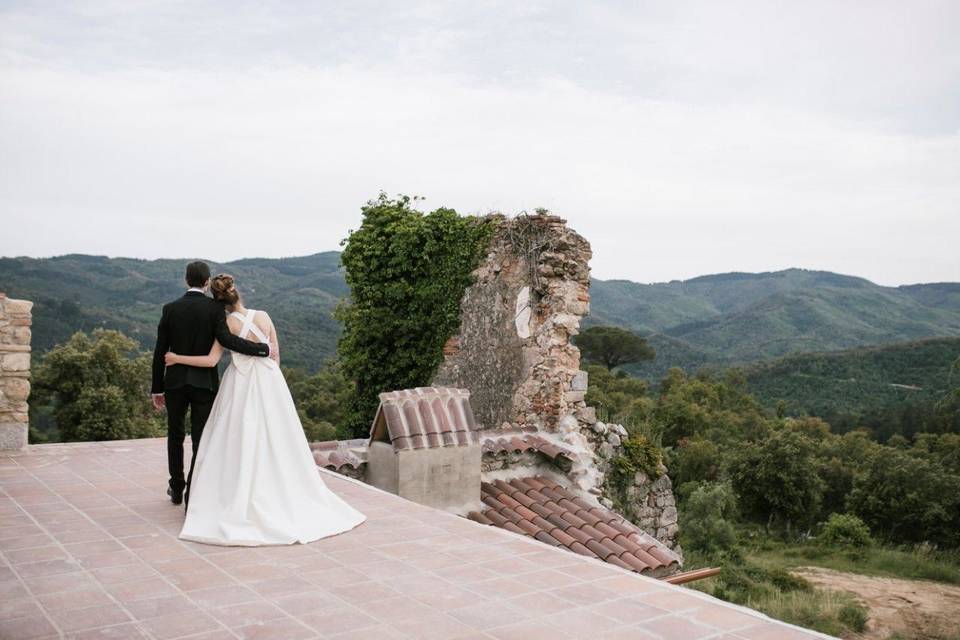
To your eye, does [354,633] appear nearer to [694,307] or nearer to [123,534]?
[123,534]

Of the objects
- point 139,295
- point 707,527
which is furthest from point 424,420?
point 139,295

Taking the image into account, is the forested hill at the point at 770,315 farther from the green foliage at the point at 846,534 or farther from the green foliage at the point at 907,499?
the green foliage at the point at 846,534

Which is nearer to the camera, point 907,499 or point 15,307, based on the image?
point 15,307

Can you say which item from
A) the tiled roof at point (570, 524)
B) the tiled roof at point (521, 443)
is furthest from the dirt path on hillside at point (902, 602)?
the tiled roof at point (570, 524)

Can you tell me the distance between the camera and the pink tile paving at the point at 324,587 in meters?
3.38

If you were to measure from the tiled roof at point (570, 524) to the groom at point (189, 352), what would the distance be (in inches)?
109

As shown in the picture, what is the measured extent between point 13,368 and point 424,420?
151 inches

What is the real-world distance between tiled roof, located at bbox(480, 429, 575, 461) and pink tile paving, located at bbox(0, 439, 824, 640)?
257cm

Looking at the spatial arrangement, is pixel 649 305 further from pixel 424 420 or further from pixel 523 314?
pixel 424 420

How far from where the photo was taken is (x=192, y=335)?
17.3 feet

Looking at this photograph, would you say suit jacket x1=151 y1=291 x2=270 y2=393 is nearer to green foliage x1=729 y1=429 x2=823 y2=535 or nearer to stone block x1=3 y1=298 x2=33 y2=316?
stone block x1=3 y1=298 x2=33 y2=316

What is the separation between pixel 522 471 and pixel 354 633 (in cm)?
Result: 530

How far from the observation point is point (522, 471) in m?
8.51

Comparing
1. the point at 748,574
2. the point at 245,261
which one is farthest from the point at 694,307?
the point at 748,574
